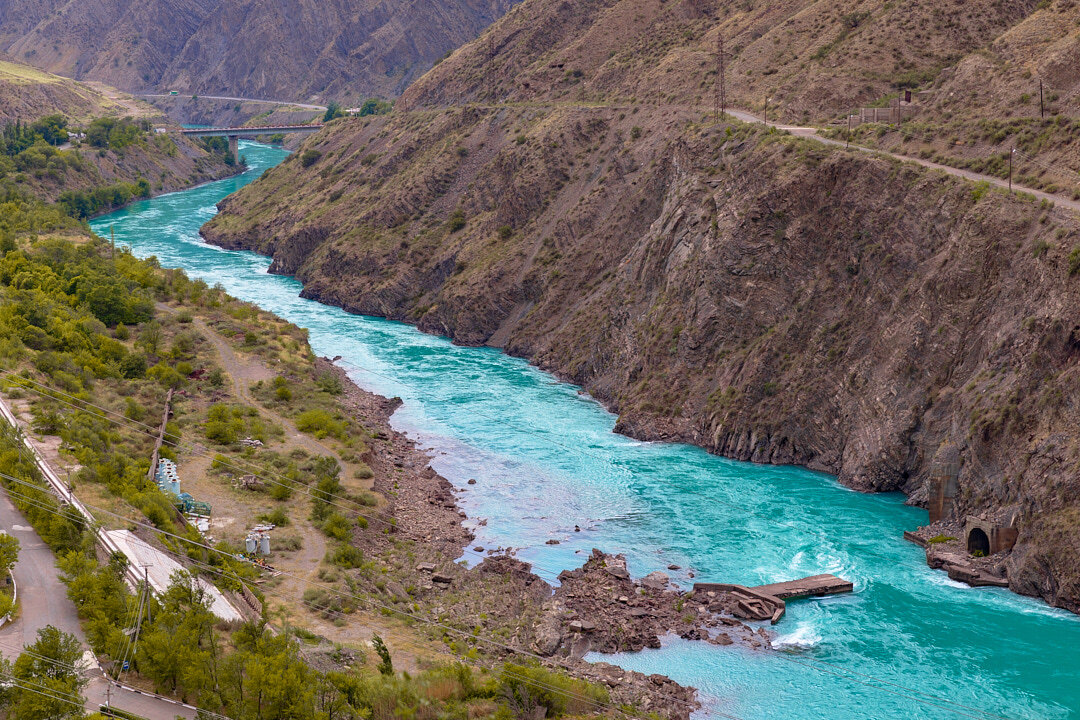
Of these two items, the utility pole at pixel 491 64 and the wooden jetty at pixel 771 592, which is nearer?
the wooden jetty at pixel 771 592

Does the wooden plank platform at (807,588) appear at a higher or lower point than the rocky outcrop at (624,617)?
higher

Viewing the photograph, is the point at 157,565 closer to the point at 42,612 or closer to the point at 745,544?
the point at 42,612

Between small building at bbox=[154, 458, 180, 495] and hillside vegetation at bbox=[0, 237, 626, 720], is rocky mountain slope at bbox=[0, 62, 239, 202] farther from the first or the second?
small building at bbox=[154, 458, 180, 495]

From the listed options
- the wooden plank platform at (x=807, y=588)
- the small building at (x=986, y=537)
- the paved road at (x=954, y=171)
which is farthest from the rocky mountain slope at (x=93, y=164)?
the small building at (x=986, y=537)

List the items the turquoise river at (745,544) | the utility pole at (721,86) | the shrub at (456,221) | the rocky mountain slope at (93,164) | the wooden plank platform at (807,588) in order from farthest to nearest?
the rocky mountain slope at (93,164) < the shrub at (456,221) < the utility pole at (721,86) < the wooden plank platform at (807,588) < the turquoise river at (745,544)

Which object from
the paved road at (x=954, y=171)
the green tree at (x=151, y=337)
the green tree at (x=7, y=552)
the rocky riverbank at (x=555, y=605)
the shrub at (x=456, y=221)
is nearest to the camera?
the green tree at (x=7, y=552)

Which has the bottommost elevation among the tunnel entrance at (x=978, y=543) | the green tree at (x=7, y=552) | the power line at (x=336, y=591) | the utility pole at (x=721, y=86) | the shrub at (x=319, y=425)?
the power line at (x=336, y=591)

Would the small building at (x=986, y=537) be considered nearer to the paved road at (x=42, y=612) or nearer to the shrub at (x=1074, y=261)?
the shrub at (x=1074, y=261)

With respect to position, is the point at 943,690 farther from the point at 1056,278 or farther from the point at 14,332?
the point at 14,332
